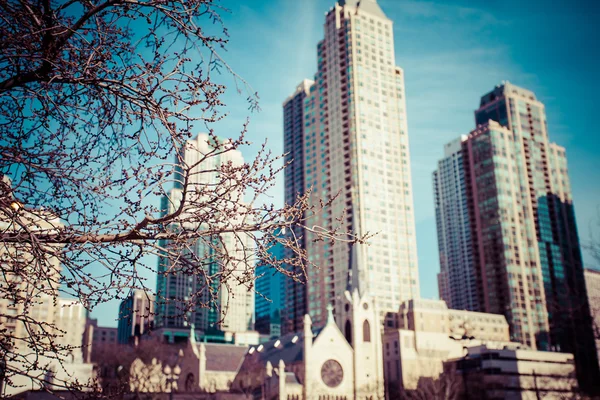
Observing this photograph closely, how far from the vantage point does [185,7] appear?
903 centimetres

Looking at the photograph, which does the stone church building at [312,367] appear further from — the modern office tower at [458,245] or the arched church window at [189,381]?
the modern office tower at [458,245]

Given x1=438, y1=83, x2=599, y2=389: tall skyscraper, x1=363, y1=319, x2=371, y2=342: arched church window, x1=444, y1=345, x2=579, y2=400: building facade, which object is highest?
x1=438, y1=83, x2=599, y2=389: tall skyscraper

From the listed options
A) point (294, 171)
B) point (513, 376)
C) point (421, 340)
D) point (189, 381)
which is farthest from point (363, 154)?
point (189, 381)

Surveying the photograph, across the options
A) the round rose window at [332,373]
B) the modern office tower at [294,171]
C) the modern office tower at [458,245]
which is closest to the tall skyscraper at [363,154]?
the modern office tower at [294,171]

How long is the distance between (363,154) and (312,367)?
57.9m

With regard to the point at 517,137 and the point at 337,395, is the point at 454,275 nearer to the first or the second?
the point at 517,137

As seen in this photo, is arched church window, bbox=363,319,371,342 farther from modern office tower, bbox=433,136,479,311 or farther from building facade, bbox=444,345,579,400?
modern office tower, bbox=433,136,479,311

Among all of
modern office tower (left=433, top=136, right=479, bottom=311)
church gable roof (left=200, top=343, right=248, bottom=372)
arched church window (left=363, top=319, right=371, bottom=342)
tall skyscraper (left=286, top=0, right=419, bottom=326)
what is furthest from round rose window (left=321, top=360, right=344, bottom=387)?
modern office tower (left=433, top=136, right=479, bottom=311)

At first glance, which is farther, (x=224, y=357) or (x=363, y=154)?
(x=363, y=154)

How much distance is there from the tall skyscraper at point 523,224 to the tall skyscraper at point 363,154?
3103cm

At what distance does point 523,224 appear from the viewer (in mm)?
143250

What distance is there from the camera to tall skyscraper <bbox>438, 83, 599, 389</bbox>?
134 metres

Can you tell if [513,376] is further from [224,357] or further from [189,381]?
[189,381]

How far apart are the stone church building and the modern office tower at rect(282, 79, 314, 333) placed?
4416 centimetres
